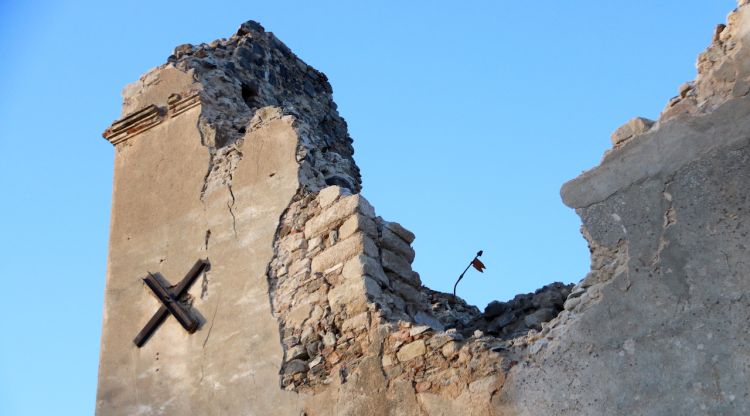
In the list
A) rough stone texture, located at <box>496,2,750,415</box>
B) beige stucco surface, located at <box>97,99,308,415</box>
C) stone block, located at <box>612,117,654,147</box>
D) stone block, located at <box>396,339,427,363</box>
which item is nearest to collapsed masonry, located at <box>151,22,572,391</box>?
stone block, located at <box>396,339,427,363</box>

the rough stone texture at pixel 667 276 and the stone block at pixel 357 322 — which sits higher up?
the stone block at pixel 357 322

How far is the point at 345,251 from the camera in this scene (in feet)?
18.6

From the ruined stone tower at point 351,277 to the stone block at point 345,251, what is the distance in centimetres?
1

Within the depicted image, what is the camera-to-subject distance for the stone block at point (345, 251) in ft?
18.5

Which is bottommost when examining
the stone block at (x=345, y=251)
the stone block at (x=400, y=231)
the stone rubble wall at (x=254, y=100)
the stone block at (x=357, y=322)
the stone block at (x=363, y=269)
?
the stone block at (x=357, y=322)

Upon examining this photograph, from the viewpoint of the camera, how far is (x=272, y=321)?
5.77m

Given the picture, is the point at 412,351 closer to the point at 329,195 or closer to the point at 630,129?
the point at 329,195

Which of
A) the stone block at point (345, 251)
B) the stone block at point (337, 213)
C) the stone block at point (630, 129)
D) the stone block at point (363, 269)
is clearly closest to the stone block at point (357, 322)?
the stone block at point (363, 269)

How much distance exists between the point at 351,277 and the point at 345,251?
20cm

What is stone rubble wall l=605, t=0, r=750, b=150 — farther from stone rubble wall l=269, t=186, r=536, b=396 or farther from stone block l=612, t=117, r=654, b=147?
stone rubble wall l=269, t=186, r=536, b=396

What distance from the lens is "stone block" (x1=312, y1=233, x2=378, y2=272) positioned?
18.5 feet

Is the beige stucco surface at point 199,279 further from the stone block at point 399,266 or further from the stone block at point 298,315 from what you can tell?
the stone block at point 399,266

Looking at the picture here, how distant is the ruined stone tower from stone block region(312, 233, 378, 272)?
0.01 metres

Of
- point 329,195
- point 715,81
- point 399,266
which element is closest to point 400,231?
point 399,266
